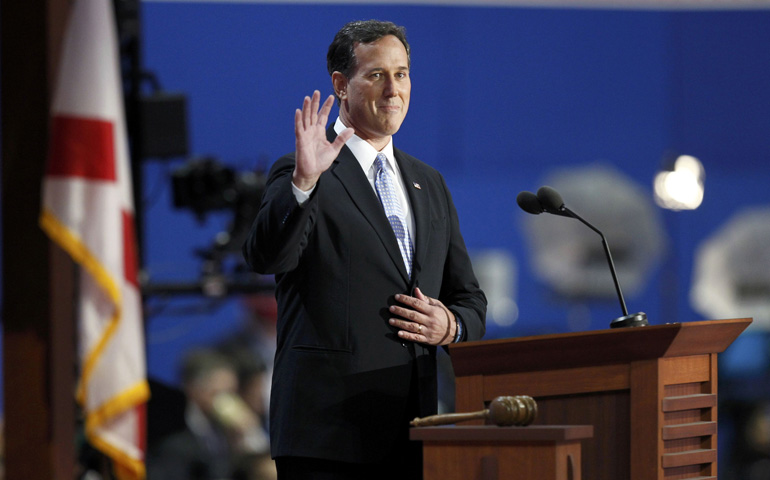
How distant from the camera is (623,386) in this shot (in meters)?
1.82

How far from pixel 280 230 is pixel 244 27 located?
233 inches

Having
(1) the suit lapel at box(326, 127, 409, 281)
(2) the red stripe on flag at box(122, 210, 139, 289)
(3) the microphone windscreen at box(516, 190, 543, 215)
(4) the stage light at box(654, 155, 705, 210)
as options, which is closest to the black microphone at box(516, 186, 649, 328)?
(3) the microphone windscreen at box(516, 190, 543, 215)

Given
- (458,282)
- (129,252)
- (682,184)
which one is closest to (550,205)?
(458,282)

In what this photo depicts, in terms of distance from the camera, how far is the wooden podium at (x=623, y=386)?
178 centimetres

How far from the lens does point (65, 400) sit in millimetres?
3945

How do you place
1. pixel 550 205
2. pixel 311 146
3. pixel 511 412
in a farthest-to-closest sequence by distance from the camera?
1. pixel 550 205
2. pixel 311 146
3. pixel 511 412

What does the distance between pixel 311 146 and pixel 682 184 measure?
3.69 metres

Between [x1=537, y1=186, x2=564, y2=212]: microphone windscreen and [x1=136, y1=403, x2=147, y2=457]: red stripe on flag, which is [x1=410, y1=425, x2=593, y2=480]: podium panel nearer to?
[x1=537, y1=186, x2=564, y2=212]: microphone windscreen

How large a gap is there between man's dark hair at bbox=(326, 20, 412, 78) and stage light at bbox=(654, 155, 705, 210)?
3168mm

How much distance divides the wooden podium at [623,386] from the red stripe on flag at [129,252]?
239cm

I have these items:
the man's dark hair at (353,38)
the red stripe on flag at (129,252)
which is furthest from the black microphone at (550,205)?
the red stripe on flag at (129,252)

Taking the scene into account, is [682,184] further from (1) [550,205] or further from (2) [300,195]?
(2) [300,195]

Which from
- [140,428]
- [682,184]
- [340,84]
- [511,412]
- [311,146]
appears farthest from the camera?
[682,184]

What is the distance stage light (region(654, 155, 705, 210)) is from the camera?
5082 millimetres
